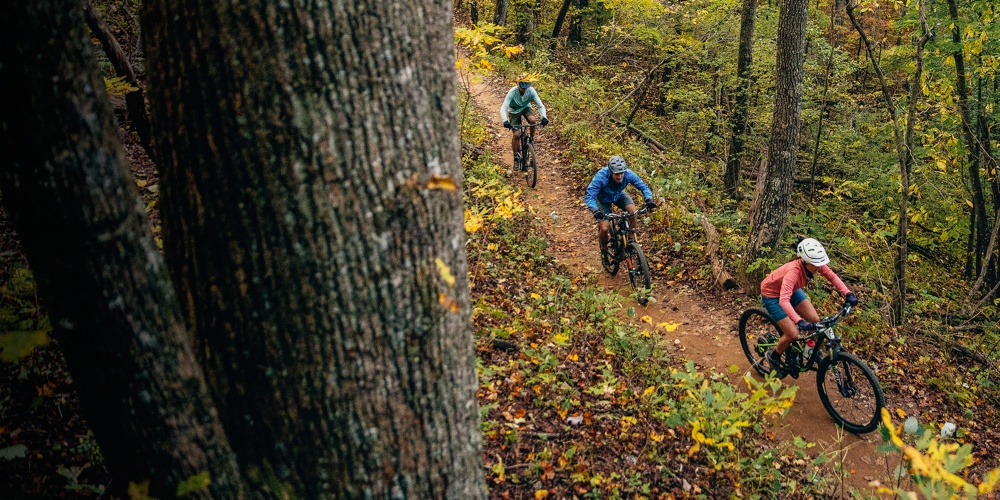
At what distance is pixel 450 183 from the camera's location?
6.89 ft

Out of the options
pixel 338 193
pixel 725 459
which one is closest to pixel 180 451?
pixel 338 193

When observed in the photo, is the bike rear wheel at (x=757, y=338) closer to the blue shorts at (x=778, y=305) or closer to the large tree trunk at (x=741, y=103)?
the blue shorts at (x=778, y=305)

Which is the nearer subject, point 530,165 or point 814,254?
point 814,254

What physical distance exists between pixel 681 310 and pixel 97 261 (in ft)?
30.0

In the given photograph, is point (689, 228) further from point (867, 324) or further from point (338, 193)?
point (338, 193)

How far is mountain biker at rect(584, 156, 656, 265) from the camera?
365 inches

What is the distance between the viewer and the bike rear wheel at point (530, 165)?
13391mm

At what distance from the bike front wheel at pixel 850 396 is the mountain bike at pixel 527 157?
7928 millimetres

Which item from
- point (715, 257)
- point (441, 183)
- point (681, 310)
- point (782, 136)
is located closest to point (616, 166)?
point (681, 310)

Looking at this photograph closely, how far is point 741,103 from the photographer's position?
13.7 m

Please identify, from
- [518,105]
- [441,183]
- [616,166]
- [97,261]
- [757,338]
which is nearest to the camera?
[97,261]

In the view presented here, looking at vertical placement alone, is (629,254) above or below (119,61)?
below

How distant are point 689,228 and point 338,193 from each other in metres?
10.9

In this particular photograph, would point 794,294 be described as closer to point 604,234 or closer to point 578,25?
point 604,234
